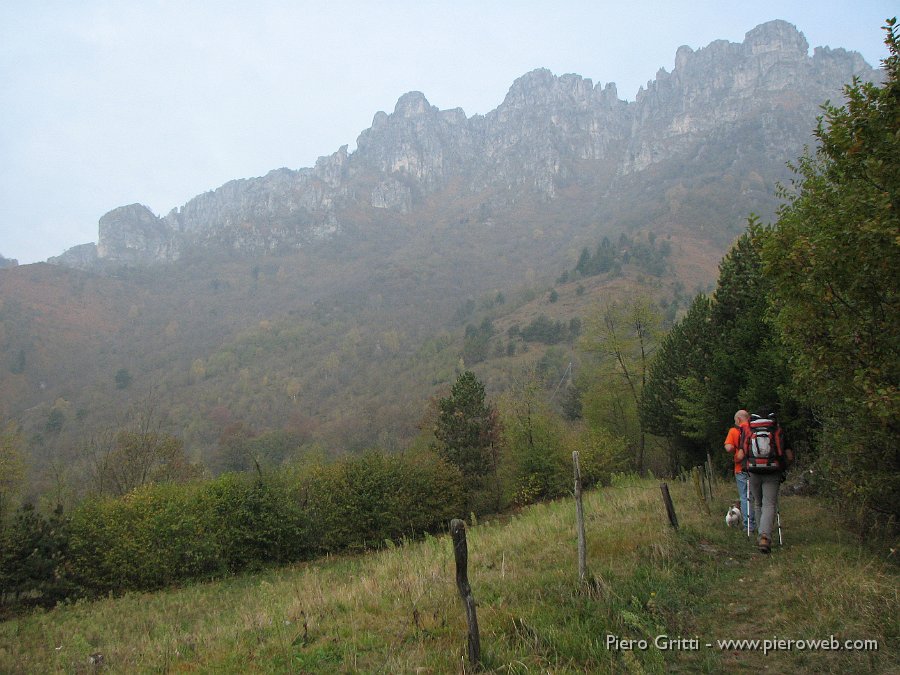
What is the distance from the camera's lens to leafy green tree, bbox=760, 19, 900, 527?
18.3 feet

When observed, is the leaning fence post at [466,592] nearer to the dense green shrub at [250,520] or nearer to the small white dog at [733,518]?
the small white dog at [733,518]

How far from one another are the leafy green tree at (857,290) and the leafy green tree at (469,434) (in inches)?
1173

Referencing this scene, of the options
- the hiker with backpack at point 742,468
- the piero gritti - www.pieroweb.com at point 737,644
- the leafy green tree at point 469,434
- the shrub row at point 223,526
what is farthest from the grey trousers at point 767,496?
the leafy green tree at point 469,434

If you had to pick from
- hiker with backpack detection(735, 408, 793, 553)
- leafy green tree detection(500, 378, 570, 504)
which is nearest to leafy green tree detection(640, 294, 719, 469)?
leafy green tree detection(500, 378, 570, 504)

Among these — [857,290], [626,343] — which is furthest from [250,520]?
[857,290]

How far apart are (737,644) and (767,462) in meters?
3.63

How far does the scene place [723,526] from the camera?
9383 millimetres

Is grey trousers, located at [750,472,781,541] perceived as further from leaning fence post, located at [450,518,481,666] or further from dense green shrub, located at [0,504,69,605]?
dense green shrub, located at [0,504,69,605]

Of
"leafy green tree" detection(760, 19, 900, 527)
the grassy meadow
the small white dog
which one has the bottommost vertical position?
the small white dog

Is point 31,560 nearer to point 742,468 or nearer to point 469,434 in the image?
point 469,434

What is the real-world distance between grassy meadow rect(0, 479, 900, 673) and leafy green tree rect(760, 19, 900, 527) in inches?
51.4

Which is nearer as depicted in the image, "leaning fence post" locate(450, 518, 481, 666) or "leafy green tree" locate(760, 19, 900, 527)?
"leaning fence post" locate(450, 518, 481, 666)

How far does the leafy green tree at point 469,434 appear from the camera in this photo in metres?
35.9

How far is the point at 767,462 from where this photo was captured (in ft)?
25.2
